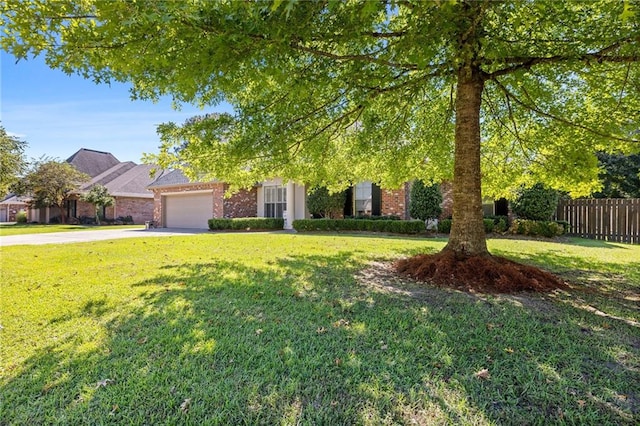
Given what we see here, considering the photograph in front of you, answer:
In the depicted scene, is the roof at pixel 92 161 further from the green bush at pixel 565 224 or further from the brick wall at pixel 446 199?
the green bush at pixel 565 224

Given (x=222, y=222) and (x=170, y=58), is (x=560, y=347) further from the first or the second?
(x=222, y=222)

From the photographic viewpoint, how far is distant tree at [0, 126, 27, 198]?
17.5 meters

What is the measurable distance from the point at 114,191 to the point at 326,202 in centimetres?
2031

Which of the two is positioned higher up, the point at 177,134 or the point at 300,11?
the point at 300,11

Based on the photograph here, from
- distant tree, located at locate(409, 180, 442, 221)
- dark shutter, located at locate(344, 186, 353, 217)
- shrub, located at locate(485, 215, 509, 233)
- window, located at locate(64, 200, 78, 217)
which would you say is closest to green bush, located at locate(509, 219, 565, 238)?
shrub, located at locate(485, 215, 509, 233)

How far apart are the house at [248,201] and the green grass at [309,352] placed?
11.1 m

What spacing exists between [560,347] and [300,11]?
4208mm

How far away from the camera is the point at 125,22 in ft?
9.82

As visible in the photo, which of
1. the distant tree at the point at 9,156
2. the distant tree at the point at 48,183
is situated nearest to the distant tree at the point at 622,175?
the distant tree at the point at 9,156

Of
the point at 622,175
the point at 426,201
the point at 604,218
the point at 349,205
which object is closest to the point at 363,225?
the point at 349,205

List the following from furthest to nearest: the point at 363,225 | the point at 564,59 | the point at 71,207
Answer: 1. the point at 71,207
2. the point at 363,225
3. the point at 564,59

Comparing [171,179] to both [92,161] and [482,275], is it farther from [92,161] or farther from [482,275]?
[482,275]

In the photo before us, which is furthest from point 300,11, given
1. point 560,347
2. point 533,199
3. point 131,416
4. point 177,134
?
point 533,199

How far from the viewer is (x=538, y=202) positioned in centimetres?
1361
